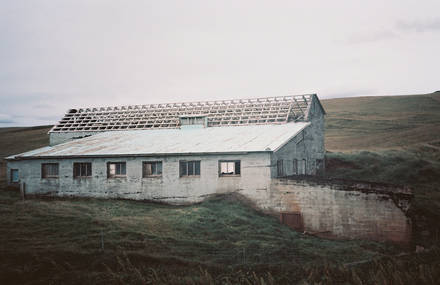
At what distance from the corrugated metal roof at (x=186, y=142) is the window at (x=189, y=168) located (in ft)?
2.62

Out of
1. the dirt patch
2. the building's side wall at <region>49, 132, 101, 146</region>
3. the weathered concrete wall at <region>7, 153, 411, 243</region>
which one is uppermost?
the building's side wall at <region>49, 132, 101, 146</region>

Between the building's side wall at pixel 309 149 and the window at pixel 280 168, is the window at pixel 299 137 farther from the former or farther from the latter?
the window at pixel 280 168

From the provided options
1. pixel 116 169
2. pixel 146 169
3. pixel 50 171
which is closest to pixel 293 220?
pixel 146 169

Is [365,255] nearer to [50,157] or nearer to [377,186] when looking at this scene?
[377,186]

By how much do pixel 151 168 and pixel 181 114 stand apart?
1452cm

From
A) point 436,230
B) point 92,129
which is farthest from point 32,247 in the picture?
point 92,129

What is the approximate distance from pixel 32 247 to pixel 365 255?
12672 millimetres

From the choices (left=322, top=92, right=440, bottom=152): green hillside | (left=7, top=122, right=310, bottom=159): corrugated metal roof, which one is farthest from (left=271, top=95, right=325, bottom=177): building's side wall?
(left=322, top=92, right=440, bottom=152): green hillside

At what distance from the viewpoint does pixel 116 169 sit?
26344 millimetres

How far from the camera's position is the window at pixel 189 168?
24.1 metres

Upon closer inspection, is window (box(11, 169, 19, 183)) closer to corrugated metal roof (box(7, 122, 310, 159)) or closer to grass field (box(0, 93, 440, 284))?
grass field (box(0, 93, 440, 284))

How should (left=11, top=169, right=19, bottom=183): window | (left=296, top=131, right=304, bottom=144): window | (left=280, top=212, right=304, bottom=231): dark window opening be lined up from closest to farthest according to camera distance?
(left=280, top=212, right=304, bottom=231): dark window opening
(left=296, top=131, right=304, bottom=144): window
(left=11, top=169, right=19, bottom=183): window

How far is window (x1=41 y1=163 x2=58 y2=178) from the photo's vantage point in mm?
28234

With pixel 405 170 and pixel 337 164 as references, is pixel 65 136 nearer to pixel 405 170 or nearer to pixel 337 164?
pixel 337 164
